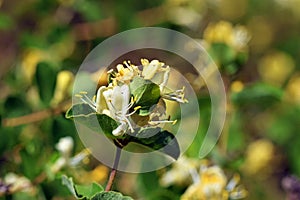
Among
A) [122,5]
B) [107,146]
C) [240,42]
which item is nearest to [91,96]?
[107,146]

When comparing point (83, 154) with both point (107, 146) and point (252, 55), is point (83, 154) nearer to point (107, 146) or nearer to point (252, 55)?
point (107, 146)

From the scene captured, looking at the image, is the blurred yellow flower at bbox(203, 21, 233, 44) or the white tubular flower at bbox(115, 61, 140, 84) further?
the blurred yellow flower at bbox(203, 21, 233, 44)

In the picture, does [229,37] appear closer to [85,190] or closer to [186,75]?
[186,75]

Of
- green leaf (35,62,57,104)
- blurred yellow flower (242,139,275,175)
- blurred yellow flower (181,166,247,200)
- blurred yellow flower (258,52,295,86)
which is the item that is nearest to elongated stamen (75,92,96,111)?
blurred yellow flower (181,166,247,200)

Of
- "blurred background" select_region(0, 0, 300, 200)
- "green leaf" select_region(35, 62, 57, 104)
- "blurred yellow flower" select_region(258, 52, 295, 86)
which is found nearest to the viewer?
"blurred background" select_region(0, 0, 300, 200)

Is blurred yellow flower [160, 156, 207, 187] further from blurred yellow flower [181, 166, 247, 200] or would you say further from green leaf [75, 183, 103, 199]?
green leaf [75, 183, 103, 199]

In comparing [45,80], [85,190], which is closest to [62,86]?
[45,80]

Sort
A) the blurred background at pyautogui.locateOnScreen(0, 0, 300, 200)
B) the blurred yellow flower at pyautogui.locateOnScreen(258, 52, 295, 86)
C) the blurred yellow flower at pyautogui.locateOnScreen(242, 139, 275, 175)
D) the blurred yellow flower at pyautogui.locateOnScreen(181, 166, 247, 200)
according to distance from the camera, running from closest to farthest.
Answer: the blurred yellow flower at pyautogui.locateOnScreen(181, 166, 247, 200) < the blurred background at pyautogui.locateOnScreen(0, 0, 300, 200) < the blurred yellow flower at pyautogui.locateOnScreen(242, 139, 275, 175) < the blurred yellow flower at pyautogui.locateOnScreen(258, 52, 295, 86)

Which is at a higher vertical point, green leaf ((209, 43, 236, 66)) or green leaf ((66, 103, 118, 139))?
green leaf ((66, 103, 118, 139))
